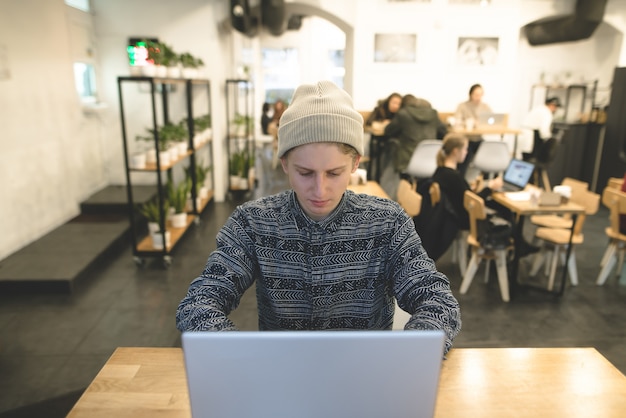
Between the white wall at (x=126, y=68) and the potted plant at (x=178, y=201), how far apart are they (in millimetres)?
1181

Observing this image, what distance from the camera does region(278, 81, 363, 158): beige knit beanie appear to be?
39.9 inches

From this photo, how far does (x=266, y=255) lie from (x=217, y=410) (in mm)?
535

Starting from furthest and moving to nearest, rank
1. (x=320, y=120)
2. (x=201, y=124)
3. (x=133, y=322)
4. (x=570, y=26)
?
(x=570, y=26) < (x=201, y=124) < (x=133, y=322) < (x=320, y=120)

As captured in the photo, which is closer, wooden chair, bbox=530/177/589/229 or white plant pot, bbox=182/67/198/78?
wooden chair, bbox=530/177/589/229

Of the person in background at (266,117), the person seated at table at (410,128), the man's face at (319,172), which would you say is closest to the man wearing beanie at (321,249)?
the man's face at (319,172)

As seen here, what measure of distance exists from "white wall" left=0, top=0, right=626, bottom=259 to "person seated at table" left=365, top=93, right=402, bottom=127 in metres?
1.01

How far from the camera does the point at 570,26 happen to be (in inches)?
291

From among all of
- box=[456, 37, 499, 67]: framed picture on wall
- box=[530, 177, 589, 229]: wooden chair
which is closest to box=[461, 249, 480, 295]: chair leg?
box=[530, 177, 589, 229]: wooden chair

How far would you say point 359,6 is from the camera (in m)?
7.29

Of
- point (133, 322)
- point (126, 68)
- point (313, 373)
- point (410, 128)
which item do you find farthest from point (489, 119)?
point (313, 373)

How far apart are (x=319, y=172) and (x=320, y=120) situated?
0.11 meters

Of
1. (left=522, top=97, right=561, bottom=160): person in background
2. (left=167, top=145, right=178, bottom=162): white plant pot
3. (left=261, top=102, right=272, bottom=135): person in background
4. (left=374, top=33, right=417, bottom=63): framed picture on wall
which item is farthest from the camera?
(left=261, top=102, right=272, bottom=135): person in background

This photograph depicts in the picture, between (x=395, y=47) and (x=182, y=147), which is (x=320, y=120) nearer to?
(x=182, y=147)

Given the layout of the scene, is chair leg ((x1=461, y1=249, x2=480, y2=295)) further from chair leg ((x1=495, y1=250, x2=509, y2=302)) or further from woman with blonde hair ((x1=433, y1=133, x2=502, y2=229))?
woman with blonde hair ((x1=433, y1=133, x2=502, y2=229))
